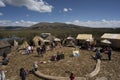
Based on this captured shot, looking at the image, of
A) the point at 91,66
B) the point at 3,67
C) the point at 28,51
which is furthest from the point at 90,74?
the point at 28,51

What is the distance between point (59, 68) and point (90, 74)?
14.8 feet

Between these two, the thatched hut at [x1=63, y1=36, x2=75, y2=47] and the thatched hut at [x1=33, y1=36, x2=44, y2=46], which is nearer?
the thatched hut at [x1=63, y1=36, x2=75, y2=47]

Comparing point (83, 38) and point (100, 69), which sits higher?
point (83, 38)

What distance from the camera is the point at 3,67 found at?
2331cm

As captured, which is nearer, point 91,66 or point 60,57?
point 91,66

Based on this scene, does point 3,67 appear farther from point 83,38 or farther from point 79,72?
point 83,38

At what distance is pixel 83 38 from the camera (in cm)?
3956

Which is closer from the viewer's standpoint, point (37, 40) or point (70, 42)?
point (70, 42)

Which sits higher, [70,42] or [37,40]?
[37,40]

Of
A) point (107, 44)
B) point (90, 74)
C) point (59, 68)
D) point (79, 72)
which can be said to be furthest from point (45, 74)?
point (107, 44)

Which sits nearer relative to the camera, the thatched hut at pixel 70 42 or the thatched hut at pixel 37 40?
the thatched hut at pixel 70 42

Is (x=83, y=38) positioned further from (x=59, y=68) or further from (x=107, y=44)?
(x=59, y=68)

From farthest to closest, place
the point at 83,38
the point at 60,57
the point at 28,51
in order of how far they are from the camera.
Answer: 1. the point at 83,38
2. the point at 28,51
3. the point at 60,57

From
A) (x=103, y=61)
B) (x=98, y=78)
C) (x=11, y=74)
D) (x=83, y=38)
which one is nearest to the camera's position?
(x=98, y=78)
